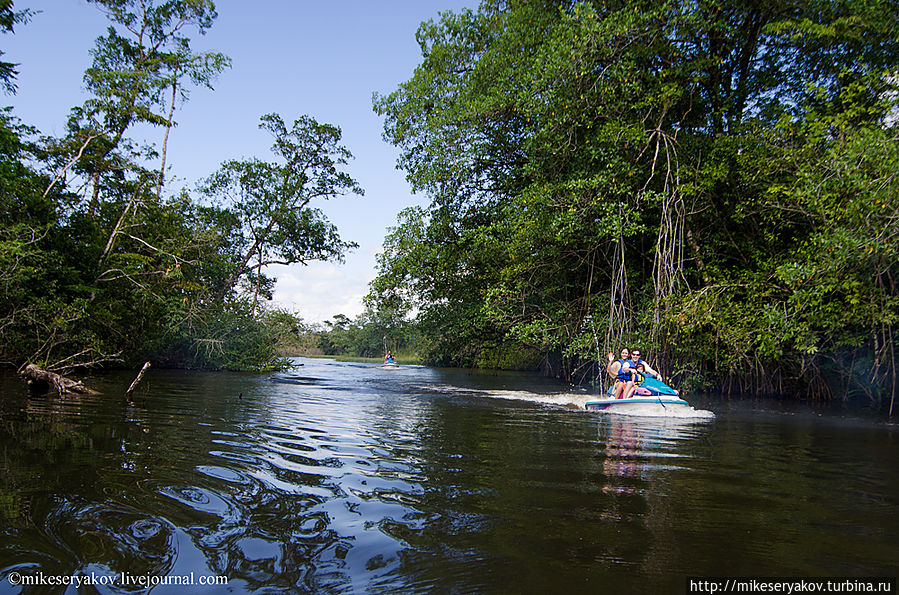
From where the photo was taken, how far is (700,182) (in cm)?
1204

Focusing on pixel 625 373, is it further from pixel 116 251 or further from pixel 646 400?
pixel 116 251

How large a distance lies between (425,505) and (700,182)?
1145cm

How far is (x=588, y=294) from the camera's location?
1428 centimetres

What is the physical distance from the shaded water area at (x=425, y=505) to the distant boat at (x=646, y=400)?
2.72 metres

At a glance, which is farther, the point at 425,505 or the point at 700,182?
the point at 700,182

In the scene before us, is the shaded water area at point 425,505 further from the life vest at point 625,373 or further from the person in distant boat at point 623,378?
the life vest at point 625,373

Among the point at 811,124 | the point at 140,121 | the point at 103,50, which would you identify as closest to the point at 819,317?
the point at 811,124

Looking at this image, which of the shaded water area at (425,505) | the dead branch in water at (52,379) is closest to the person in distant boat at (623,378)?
the shaded water area at (425,505)

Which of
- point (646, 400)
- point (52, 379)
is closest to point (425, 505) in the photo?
point (646, 400)

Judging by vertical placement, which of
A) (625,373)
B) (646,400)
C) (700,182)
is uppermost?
(700,182)

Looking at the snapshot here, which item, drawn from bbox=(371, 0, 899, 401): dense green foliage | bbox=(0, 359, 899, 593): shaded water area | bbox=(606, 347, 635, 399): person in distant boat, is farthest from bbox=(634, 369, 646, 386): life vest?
bbox=(0, 359, 899, 593): shaded water area

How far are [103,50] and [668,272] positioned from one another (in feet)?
70.1

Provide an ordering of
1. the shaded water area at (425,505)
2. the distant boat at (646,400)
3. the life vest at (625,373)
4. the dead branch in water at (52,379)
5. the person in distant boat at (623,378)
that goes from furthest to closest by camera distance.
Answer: the life vest at (625,373) → the person in distant boat at (623,378) → the distant boat at (646,400) → the dead branch in water at (52,379) → the shaded water area at (425,505)

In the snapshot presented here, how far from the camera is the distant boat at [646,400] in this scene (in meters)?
9.62
